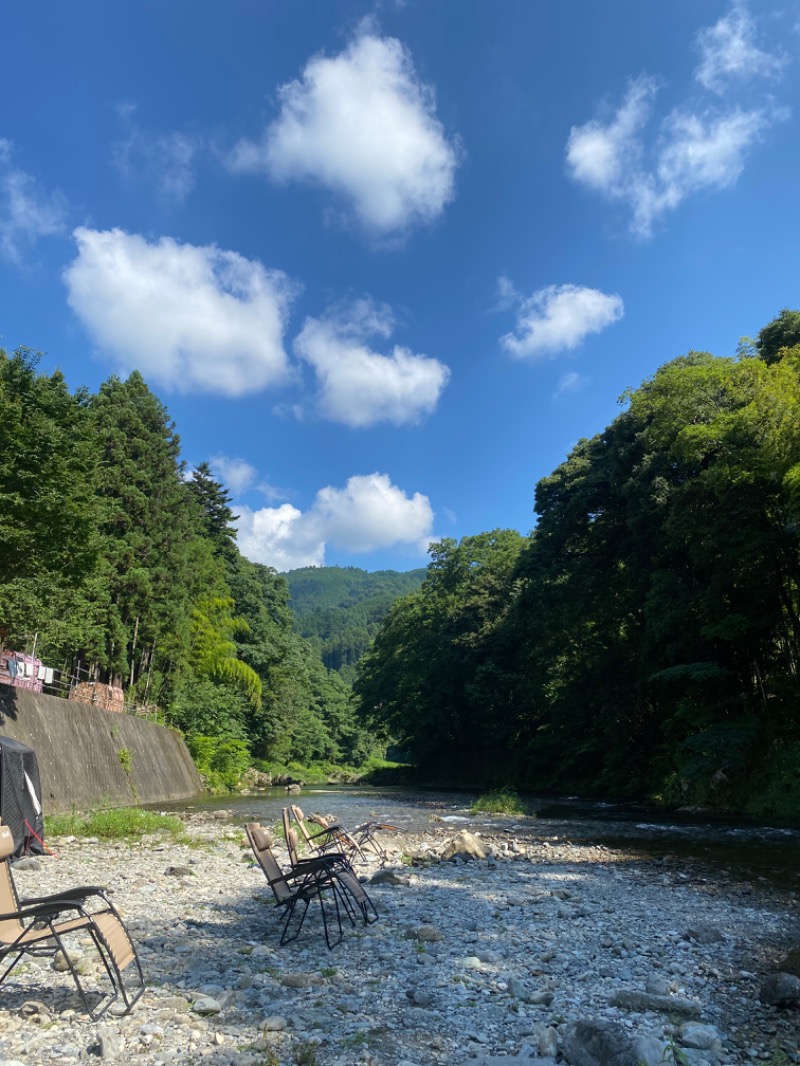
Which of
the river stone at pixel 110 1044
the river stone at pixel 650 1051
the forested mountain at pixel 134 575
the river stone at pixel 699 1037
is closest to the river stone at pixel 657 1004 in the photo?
the river stone at pixel 699 1037

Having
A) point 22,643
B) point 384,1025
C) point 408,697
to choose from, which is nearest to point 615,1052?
point 384,1025

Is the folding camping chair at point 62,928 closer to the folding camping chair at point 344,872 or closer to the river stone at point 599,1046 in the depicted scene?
the folding camping chair at point 344,872

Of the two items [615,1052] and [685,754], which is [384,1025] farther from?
[685,754]

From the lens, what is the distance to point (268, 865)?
674cm

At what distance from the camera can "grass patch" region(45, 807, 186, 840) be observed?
46.1 feet

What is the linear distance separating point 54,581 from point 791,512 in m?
21.3

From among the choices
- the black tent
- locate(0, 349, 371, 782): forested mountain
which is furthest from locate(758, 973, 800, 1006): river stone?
locate(0, 349, 371, 782): forested mountain

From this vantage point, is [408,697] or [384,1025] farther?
[408,697]

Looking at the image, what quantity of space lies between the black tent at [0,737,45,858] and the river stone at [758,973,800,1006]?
34.0ft

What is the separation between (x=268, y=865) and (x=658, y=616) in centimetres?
2068

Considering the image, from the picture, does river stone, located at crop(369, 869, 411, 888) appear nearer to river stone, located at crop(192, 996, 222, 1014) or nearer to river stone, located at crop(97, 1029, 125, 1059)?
river stone, located at crop(192, 996, 222, 1014)

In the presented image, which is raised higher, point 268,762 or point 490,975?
point 490,975

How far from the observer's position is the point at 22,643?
2508cm

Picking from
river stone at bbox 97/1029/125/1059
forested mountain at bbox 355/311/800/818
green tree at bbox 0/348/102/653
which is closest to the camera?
river stone at bbox 97/1029/125/1059
